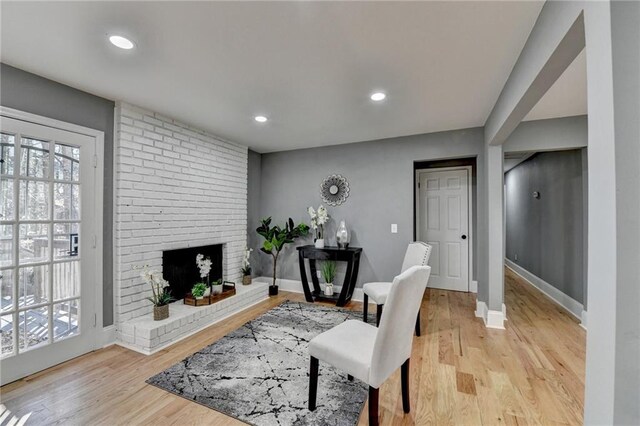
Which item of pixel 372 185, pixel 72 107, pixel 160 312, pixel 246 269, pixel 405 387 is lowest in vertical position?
pixel 405 387

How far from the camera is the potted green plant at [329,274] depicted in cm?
405

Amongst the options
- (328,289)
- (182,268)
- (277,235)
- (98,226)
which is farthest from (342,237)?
(98,226)

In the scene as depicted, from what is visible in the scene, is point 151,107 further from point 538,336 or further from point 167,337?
point 538,336

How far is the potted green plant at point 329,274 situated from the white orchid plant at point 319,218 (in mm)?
455

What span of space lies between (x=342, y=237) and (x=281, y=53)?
104 inches

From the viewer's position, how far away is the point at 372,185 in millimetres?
4066

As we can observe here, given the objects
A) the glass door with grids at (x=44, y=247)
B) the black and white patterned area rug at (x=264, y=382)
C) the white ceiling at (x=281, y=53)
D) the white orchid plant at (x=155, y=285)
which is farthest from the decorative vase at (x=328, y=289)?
the glass door with grids at (x=44, y=247)

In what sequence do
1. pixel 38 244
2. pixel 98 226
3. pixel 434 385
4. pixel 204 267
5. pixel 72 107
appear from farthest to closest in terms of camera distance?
pixel 204 267, pixel 98 226, pixel 72 107, pixel 38 244, pixel 434 385

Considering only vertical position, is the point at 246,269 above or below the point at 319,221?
below

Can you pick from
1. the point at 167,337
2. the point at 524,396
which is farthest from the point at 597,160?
the point at 167,337

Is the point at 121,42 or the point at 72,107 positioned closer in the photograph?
the point at 121,42

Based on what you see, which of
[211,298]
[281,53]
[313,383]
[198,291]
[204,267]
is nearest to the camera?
[313,383]

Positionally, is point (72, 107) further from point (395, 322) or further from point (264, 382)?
point (395, 322)

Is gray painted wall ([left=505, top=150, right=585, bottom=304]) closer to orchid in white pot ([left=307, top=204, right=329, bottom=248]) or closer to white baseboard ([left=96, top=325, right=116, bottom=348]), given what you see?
orchid in white pot ([left=307, top=204, right=329, bottom=248])
